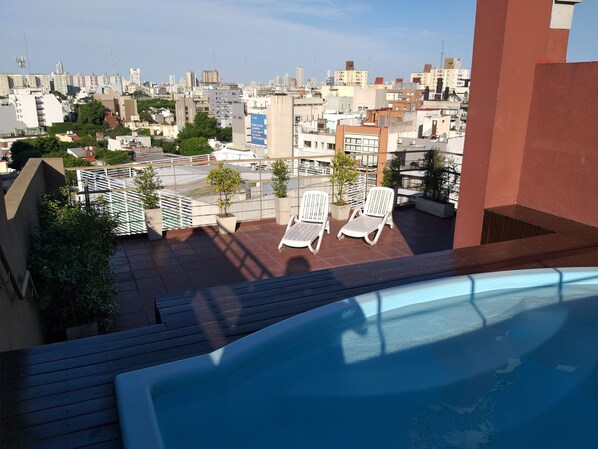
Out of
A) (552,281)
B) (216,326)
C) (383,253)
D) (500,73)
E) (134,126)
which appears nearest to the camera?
(216,326)

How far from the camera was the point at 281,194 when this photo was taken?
834cm

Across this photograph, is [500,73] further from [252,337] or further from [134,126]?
[134,126]

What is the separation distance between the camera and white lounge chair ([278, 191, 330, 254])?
674 centimetres

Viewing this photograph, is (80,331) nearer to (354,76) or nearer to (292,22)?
(292,22)

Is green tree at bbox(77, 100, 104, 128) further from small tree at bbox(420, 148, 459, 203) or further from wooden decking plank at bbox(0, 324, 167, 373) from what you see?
wooden decking plank at bbox(0, 324, 167, 373)

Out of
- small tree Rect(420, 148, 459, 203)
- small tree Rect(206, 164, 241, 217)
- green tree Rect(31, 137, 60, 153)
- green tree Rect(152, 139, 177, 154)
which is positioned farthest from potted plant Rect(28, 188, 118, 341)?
green tree Rect(152, 139, 177, 154)

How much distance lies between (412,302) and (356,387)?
899mm

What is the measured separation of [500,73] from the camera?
527cm

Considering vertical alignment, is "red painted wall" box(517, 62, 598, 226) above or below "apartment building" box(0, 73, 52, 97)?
below

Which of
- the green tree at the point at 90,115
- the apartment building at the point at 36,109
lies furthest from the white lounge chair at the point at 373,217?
the apartment building at the point at 36,109

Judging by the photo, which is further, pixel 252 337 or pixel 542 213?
pixel 542 213

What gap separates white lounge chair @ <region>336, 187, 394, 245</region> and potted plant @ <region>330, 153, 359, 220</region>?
1.09 ft

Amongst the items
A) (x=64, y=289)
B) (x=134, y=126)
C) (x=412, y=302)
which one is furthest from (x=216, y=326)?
(x=134, y=126)

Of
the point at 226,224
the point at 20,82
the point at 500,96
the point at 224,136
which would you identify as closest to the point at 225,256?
the point at 226,224
